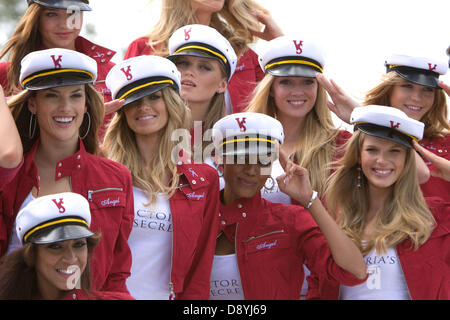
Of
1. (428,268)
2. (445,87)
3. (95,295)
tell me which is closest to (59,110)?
(95,295)

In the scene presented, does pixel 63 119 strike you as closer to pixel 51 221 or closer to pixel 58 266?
pixel 51 221

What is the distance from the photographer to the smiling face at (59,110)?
19.1 feet

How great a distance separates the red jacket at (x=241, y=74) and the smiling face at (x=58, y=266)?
252 centimetres

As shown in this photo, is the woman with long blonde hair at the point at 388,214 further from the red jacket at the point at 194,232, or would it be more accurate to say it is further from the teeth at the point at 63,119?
the teeth at the point at 63,119

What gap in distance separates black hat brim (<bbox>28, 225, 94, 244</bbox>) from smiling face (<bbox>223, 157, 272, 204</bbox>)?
4.08 ft

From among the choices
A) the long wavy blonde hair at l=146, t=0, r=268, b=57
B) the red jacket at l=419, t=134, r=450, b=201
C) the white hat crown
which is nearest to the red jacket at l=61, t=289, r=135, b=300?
the white hat crown

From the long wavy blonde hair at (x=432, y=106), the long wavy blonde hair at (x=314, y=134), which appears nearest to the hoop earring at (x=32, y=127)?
the long wavy blonde hair at (x=314, y=134)

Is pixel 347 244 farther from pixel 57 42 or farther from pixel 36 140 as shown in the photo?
pixel 57 42

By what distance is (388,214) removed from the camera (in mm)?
6227

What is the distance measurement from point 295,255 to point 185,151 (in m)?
1.04

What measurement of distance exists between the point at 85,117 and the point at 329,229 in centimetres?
172

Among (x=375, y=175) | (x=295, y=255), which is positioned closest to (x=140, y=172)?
(x=295, y=255)

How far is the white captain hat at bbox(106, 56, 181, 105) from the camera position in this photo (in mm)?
6297

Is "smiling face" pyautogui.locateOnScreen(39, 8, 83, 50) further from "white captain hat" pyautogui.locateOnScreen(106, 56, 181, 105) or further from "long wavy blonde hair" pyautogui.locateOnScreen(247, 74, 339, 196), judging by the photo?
"long wavy blonde hair" pyautogui.locateOnScreen(247, 74, 339, 196)
